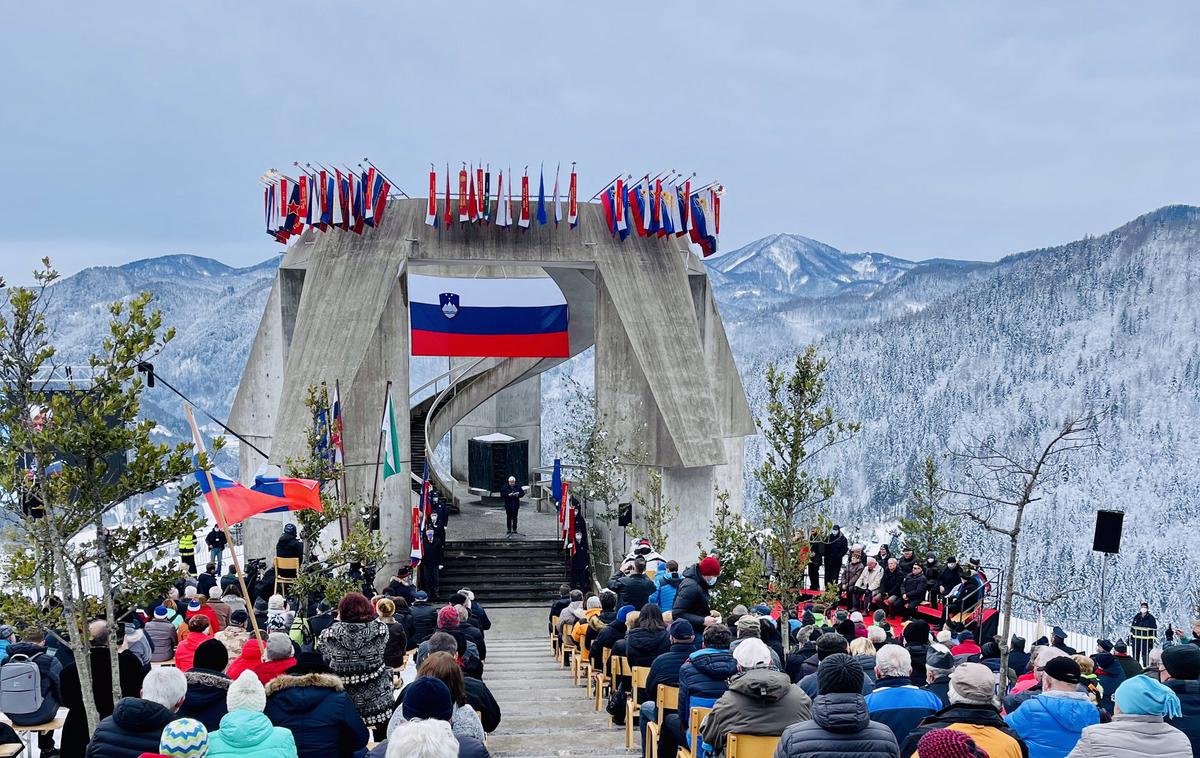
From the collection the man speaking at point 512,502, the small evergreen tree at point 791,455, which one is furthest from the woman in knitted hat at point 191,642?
the man speaking at point 512,502

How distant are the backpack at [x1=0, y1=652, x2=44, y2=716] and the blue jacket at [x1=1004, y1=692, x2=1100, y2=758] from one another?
23.1 ft

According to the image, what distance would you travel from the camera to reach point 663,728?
322 inches

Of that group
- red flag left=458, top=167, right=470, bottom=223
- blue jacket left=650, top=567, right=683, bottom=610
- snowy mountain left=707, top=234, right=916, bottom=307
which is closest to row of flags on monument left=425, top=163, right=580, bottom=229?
red flag left=458, top=167, right=470, bottom=223

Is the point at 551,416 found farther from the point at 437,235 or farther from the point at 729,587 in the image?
the point at 729,587

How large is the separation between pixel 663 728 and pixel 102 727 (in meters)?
4.07

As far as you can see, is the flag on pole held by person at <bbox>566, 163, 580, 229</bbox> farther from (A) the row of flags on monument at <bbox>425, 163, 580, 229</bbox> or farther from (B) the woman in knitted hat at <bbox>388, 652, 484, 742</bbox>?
(B) the woman in knitted hat at <bbox>388, 652, 484, 742</bbox>

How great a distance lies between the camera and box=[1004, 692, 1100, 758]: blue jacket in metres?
6.15

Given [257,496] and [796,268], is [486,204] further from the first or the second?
[796,268]

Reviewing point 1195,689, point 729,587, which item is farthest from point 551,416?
point 1195,689

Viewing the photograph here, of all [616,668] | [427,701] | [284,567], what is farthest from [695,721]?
[284,567]

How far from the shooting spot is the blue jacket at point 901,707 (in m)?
6.45

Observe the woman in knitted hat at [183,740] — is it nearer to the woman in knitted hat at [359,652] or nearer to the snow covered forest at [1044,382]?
the woman in knitted hat at [359,652]

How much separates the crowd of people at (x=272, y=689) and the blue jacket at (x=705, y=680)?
136cm

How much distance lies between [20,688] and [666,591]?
7881mm
